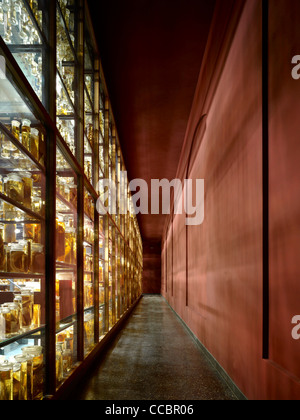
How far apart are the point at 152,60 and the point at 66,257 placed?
3.24 meters

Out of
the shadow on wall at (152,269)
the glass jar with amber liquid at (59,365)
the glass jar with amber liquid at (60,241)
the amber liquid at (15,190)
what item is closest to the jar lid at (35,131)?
the amber liquid at (15,190)

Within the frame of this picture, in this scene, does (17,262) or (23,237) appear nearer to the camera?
(17,262)

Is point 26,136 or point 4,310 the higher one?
point 26,136

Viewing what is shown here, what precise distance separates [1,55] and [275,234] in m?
1.96

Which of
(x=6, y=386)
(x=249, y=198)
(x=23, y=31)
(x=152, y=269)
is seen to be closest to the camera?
(x=6, y=386)

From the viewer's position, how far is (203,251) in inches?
219

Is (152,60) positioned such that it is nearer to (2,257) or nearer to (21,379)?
(2,257)

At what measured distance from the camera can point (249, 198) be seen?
2947 mm

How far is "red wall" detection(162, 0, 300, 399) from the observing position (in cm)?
213

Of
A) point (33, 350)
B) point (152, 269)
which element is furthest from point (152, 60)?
point (152, 269)

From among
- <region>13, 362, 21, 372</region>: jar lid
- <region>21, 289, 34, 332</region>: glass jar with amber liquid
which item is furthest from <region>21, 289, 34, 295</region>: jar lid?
<region>13, 362, 21, 372</region>: jar lid

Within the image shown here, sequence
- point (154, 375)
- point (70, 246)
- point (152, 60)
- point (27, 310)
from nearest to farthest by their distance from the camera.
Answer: point (27, 310) < point (70, 246) < point (154, 375) < point (152, 60)

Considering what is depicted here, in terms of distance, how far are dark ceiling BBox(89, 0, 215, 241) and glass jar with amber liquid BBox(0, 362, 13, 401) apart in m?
3.88

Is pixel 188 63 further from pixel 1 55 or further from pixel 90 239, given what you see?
pixel 1 55
